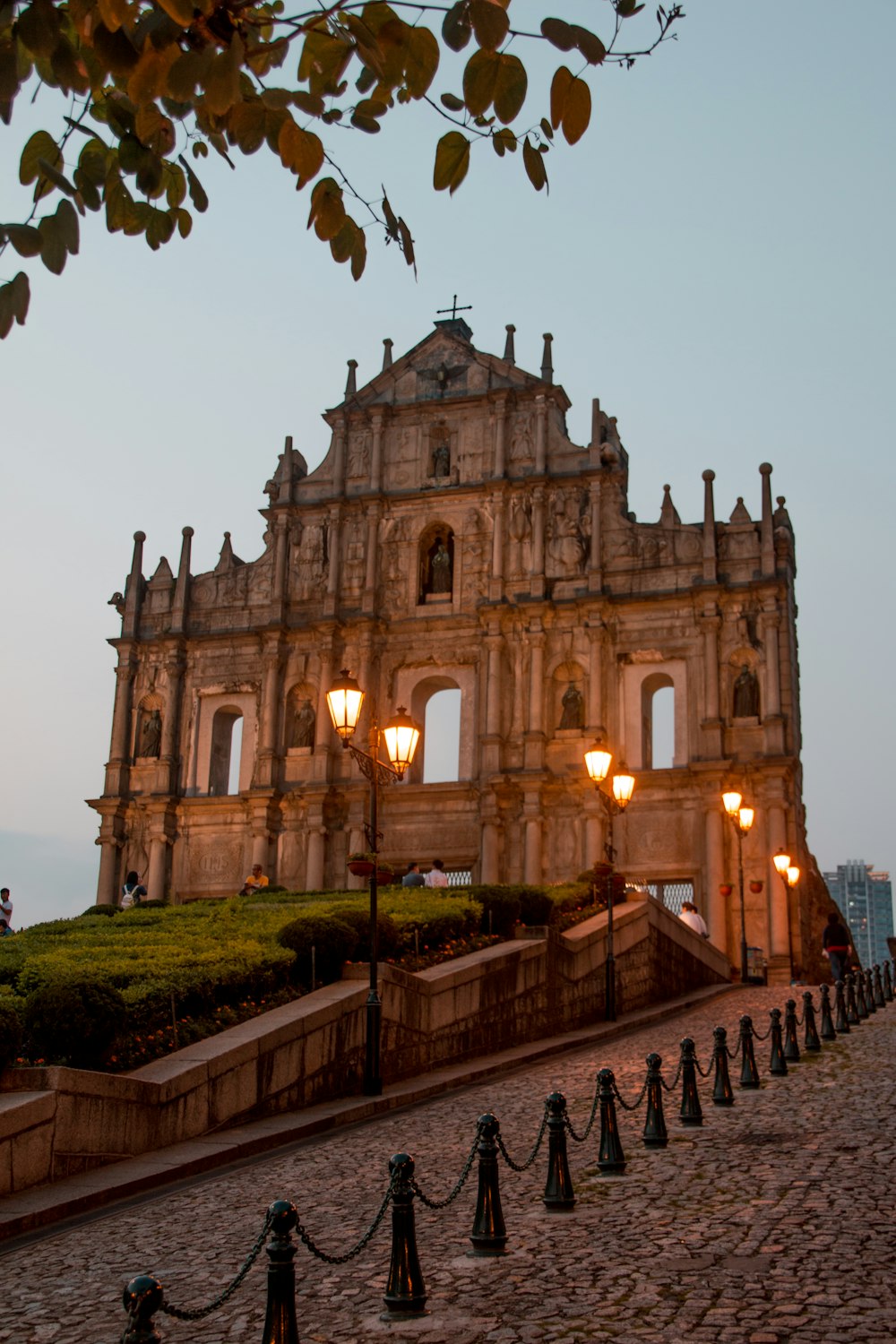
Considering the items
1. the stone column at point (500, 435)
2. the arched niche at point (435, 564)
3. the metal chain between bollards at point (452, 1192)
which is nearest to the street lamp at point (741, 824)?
the arched niche at point (435, 564)

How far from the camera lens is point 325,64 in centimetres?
583

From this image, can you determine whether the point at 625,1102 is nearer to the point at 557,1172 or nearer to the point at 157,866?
the point at 557,1172

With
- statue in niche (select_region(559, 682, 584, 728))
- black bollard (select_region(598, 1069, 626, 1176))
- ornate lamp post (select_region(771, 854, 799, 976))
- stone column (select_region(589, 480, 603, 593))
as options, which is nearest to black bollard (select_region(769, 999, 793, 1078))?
black bollard (select_region(598, 1069, 626, 1176))

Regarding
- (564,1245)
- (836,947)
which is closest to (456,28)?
(564,1245)

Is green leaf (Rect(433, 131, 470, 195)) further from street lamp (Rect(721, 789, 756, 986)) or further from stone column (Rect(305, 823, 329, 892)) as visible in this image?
stone column (Rect(305, 823, 329, 892))

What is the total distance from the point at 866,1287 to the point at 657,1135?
188 inches

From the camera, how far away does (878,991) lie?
28.4 meters

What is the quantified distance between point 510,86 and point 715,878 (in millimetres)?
32724

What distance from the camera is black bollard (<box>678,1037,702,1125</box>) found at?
13.6 meters

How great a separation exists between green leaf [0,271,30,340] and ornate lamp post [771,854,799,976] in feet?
103

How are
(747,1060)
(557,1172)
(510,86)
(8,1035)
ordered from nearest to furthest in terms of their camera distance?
(510,86) → (557,1172) → (8,1035) → (747,1060)

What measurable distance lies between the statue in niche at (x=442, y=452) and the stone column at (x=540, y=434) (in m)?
2.80

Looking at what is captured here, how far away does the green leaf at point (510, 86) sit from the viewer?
546 cm

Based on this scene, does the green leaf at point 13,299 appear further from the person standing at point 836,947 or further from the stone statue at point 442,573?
the stone statue at point 442,573
